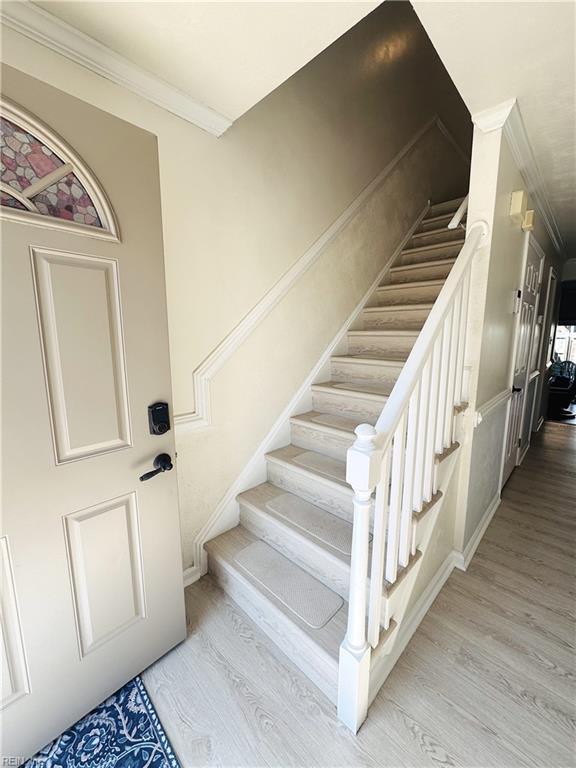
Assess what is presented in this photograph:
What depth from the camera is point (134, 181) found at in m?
1.15

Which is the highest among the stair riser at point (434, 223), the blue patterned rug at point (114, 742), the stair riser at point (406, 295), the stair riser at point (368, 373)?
the stair riser at point (434, 223)

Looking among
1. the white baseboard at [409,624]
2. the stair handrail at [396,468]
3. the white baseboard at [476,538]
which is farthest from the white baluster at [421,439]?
the white baseboard at [476,538]

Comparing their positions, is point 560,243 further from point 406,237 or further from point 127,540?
point 127,540

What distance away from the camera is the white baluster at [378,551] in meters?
1.08

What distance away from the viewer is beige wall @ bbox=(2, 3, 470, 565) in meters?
1.54

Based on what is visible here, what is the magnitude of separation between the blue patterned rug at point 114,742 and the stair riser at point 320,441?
137 centimetres

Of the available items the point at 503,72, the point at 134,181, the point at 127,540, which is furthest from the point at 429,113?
the point at 127,540

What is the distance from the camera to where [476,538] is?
7.07 feet

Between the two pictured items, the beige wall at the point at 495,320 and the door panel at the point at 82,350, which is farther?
the beige wall at the point at 495,320

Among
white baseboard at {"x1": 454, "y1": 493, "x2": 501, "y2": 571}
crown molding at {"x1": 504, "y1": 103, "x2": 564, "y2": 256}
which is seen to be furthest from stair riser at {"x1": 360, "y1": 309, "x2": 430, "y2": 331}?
white baseboard at {"x1": 454, "y1": 493, "x2": 501, "y2": 571}

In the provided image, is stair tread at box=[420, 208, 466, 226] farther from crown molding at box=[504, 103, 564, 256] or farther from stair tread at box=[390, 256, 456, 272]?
crown molding at box=[504, 103, 564, 256]

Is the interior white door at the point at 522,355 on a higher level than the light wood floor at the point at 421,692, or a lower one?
higher

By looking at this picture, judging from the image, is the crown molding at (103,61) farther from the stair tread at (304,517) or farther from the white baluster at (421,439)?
the stair tread at (304,517)

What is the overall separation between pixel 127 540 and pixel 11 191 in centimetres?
119
